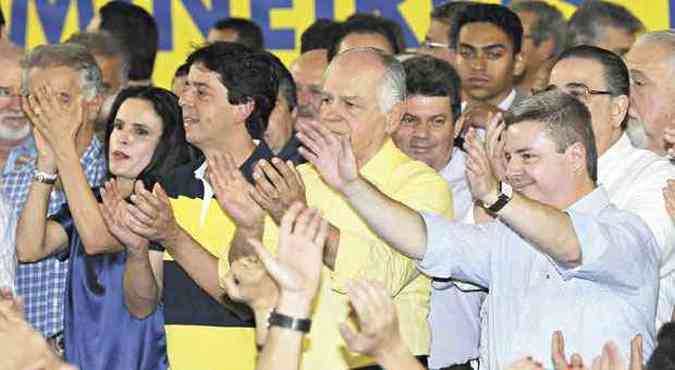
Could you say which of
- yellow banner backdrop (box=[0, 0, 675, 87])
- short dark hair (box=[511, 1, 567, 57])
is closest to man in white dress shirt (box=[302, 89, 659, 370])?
short dark hair (box=[511, 1, 567, 57])

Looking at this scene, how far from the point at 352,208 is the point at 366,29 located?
2.76 m

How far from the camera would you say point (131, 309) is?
234 inches

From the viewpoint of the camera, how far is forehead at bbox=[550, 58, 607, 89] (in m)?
5.69

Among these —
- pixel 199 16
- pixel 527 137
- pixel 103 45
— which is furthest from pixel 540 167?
pixel 199 16

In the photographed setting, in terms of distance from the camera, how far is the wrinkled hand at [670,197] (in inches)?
202

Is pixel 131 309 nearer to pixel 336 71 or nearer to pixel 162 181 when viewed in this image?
pixel 162 181

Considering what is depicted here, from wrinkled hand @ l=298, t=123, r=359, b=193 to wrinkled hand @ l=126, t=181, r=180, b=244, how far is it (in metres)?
0.81

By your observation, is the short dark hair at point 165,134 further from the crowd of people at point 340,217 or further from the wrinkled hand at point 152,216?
the wrinkled hand at point 152,216

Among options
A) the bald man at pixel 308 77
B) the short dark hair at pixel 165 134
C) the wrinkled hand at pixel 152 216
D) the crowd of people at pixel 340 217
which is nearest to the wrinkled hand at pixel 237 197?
the crowd of people at pixel 340 217

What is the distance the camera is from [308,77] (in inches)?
308

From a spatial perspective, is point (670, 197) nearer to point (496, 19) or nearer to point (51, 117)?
point (51, 117)

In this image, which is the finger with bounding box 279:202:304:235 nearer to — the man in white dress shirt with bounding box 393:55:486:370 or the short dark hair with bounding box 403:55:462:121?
the man in white dress shirt with bounding box 393:55:486:370

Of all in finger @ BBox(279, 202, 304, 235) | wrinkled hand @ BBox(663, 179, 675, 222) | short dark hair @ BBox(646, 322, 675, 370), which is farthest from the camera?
wrinkled hand @ BBox(663, 179, 675, 222)

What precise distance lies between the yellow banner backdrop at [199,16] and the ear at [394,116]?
2.99 metres
